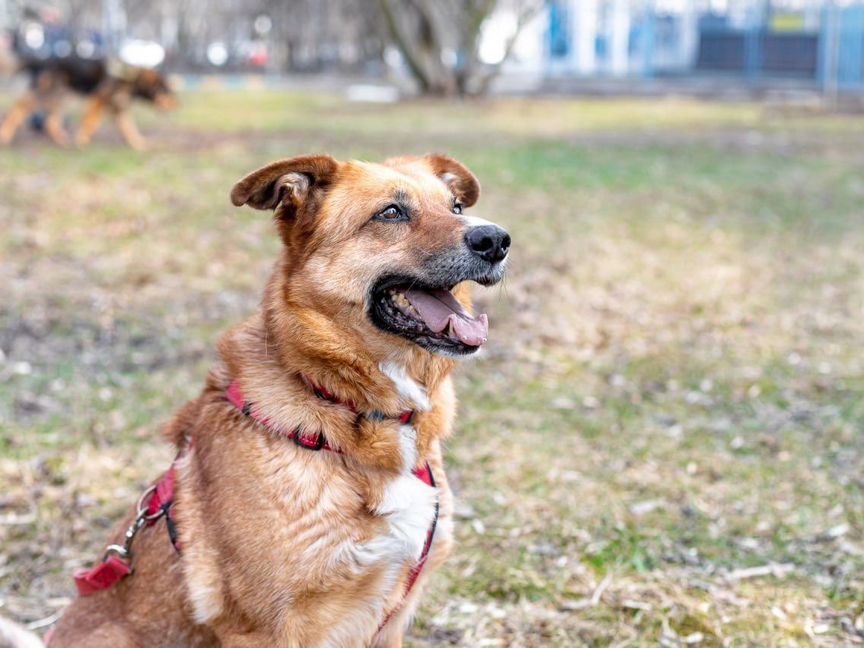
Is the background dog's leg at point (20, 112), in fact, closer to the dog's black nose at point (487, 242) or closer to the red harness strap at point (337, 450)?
the red harness strap at point (337, 450)

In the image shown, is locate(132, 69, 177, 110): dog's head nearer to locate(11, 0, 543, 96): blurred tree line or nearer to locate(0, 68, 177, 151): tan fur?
locate(0, 68, 177, 151): tan fur

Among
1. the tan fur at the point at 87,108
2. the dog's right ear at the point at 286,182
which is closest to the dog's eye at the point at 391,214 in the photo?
the dog's right ear at the point at 286,182

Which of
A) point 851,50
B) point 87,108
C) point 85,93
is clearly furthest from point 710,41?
point 87,108

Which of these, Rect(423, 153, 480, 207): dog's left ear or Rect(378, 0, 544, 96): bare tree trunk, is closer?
Rect(423, 153, 480, 207): dog's left ear

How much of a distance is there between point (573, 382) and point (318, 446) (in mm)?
3790

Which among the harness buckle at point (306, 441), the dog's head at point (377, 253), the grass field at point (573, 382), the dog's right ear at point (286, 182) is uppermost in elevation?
the dog's right ear at point (286, 182)

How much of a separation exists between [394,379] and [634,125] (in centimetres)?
1644

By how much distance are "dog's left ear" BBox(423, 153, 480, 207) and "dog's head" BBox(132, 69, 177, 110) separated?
11965 millimetres

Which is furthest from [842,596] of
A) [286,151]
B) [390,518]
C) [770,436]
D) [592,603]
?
[286,151]

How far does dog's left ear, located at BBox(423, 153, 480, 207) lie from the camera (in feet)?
12.5

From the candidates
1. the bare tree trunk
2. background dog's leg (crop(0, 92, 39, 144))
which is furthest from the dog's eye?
the bare tree trunk

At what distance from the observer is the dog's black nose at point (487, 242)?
3227 mm

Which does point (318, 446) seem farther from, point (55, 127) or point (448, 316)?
point (55, 127)

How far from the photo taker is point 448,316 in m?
3.24
